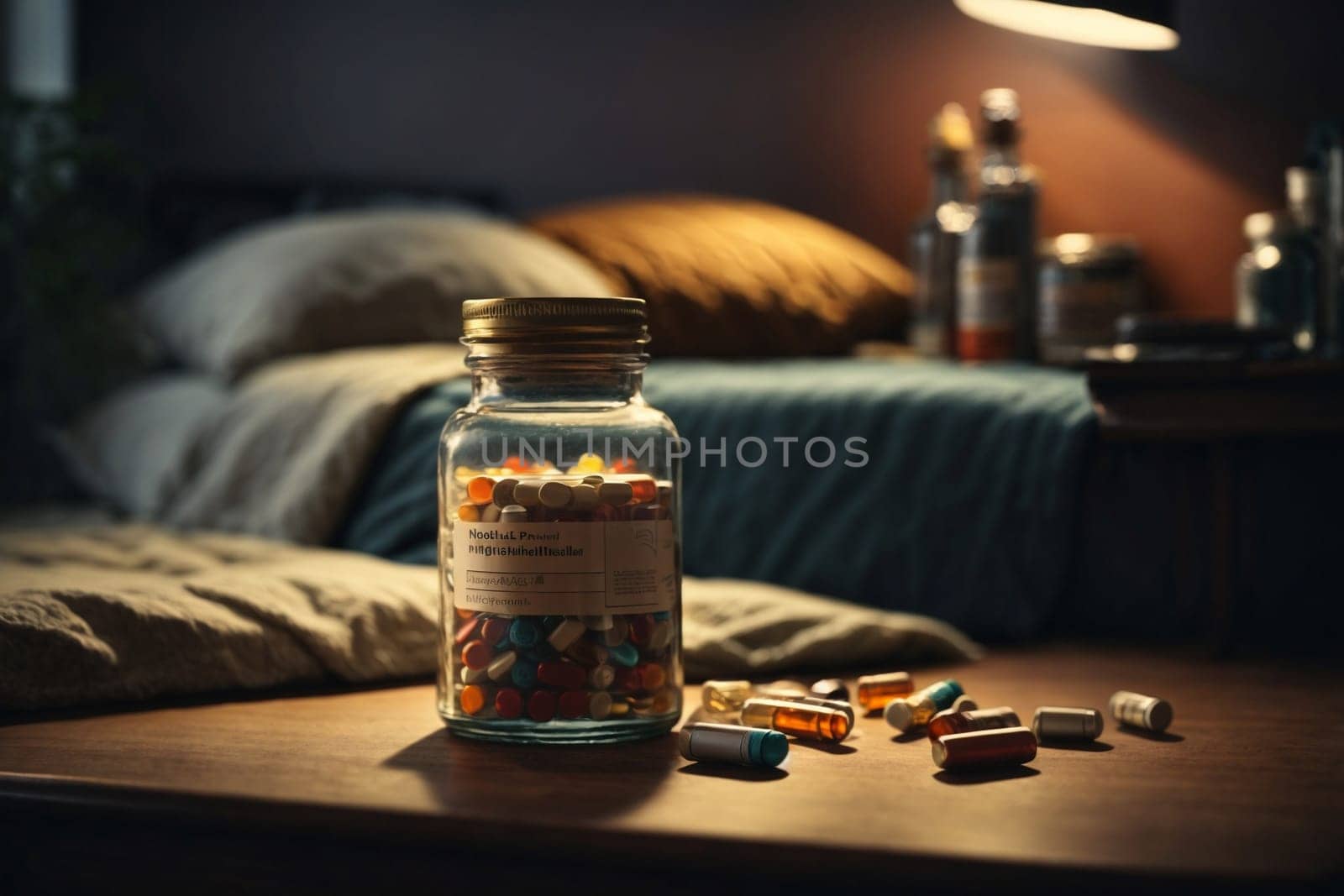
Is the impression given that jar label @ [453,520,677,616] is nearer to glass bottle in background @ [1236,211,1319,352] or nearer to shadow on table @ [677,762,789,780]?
shadow on table @ [677,762,789,780]

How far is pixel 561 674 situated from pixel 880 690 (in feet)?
1.00

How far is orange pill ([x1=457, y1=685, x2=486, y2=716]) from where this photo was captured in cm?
97

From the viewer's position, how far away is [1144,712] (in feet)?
3.39

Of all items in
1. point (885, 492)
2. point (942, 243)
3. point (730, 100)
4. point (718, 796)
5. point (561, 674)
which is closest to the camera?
point (718, 796)

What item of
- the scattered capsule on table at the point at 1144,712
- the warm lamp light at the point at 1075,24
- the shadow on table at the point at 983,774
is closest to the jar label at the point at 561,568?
the shadow on table at the point at 983,774

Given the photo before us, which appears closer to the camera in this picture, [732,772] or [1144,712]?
[732,772]

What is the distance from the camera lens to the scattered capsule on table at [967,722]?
0.97 meters

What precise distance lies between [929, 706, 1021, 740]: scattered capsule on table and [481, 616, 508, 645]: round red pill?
0.29m

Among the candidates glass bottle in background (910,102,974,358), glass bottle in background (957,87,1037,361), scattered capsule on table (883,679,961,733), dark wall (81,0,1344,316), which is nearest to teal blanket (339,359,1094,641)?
glass bottle in background (957,87,1037,361)

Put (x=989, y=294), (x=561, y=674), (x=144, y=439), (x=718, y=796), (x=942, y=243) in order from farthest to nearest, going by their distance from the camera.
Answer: (x=942, y=243)
(x=144, y=439)
(x=989, y=294)
(x=561, y=674)
(x=718, y=796)

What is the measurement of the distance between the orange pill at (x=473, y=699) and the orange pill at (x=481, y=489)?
0.12 metres

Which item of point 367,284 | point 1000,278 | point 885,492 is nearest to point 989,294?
point 1000,278

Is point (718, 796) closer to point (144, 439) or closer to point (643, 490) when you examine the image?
point (643, 490)

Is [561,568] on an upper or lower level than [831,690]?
upper
